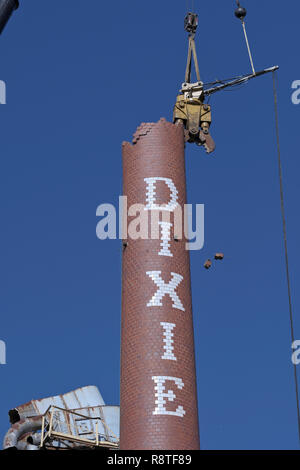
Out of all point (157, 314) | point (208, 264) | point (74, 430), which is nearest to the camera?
point (157, 314)

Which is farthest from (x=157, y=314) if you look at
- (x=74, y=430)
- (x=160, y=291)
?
(x=74, y=430)

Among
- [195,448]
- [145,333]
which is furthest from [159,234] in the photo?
[195,448]

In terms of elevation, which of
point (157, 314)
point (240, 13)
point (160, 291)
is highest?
point (240, 13)

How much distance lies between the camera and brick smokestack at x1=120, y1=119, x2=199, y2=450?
3055 cm

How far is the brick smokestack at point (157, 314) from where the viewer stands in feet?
100

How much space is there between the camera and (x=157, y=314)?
32.3 meters

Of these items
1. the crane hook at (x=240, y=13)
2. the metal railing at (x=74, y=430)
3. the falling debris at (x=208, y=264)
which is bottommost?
the metal railing at (x=74, y=430)

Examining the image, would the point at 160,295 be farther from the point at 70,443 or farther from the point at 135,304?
the point at 70,443

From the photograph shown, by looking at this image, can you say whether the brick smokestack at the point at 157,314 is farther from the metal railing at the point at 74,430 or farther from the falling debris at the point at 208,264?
the metal railing at the point at 74,430

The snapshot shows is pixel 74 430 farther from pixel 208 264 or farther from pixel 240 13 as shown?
pixel 240 13

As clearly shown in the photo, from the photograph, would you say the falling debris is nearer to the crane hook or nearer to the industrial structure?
the industrial structure

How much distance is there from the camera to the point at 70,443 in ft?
137

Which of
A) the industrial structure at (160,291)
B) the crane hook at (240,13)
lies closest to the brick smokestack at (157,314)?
the industrial structure at (160,291)
